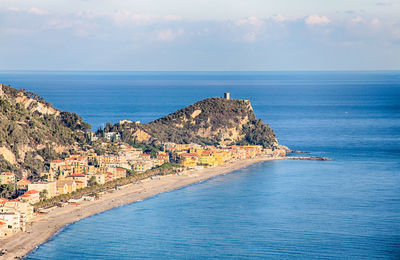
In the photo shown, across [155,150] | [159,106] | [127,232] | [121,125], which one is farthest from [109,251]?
[159,106]

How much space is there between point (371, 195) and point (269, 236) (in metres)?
15.9

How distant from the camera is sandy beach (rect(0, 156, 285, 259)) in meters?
46.9

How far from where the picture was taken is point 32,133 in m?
73.4

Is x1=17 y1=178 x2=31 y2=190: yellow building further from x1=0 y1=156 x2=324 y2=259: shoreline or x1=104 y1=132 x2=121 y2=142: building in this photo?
x1=104 y1=132 x2=121 y2=142: building

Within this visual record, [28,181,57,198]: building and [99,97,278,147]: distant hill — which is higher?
[99,97,278,147]: distant hill

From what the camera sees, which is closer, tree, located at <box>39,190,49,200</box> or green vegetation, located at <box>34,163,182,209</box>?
green vegetation, located at <box>34,163,182,209</box>

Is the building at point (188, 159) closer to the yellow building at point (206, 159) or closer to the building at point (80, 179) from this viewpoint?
the yellow building at point (206, 159)

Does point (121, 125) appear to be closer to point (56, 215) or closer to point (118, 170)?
point (118, 170)

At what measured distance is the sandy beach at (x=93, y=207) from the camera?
46906 mm

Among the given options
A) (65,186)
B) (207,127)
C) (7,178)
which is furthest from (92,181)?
(207,127)

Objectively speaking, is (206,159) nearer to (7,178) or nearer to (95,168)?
(95,168)

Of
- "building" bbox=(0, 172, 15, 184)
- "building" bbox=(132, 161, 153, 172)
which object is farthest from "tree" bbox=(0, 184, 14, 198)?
"building" bbox=(132, 161, 153, 172)

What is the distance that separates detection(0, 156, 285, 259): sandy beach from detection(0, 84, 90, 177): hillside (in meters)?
8.64

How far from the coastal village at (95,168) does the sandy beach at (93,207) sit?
86 centimetres
